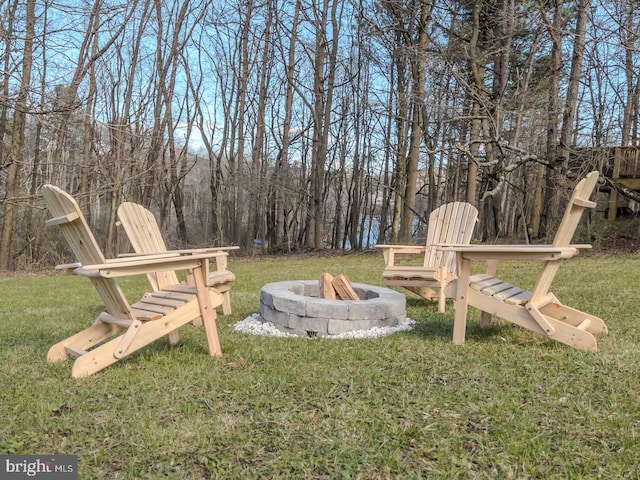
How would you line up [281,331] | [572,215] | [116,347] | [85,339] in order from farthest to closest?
[281,331] < [572,215] < [85,339] < [116,347]

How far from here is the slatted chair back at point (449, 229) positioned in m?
4.74

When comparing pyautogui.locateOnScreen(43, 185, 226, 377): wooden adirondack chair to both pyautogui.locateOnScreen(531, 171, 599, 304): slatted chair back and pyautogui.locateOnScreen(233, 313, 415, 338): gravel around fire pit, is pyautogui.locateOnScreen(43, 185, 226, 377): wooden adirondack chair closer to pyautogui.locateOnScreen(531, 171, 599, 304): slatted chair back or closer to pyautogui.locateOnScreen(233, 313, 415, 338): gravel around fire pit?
pyautogui.locateOnScreen(233, 313, 415, 338): gravel around fire pit

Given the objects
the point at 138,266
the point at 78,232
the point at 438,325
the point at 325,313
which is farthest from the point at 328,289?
the point at 78,232

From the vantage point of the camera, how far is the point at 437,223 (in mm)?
4992

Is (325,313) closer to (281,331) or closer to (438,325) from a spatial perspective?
(281,331)

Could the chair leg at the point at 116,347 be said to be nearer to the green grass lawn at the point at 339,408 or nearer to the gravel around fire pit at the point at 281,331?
the green grass lawn at the point at 339,408

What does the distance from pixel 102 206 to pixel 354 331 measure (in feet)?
46.7

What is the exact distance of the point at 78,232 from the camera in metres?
2.42

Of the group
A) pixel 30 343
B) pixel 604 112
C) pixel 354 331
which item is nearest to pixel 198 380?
pixel 354 331

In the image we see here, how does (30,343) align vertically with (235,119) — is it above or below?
below

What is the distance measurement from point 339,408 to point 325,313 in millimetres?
1329

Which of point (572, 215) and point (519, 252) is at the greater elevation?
point (572, 215)

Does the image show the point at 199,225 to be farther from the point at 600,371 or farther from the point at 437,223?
the point at 600,371

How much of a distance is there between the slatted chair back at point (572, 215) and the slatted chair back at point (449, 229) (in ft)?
5.33
